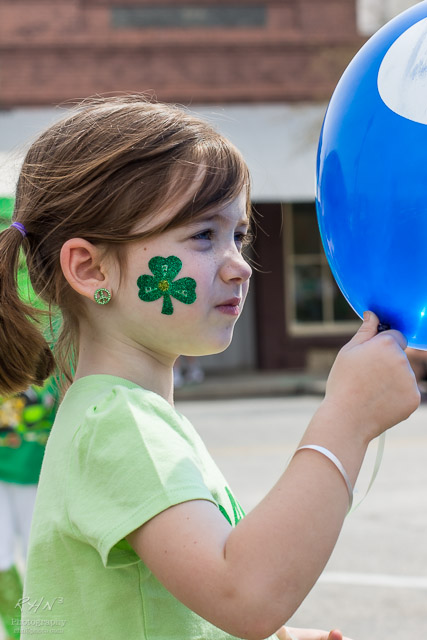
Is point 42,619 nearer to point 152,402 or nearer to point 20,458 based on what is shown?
point 152,402

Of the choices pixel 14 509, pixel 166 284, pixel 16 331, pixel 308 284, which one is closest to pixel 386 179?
pixel 166 284

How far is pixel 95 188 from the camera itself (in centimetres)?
160

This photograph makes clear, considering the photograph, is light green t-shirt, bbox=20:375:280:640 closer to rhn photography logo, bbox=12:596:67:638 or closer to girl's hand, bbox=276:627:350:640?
rhn photography logo, bbox=12:596:67:638

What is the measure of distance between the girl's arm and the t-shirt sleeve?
3 cm

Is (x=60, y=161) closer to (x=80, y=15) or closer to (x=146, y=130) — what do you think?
(x=146, y=130)

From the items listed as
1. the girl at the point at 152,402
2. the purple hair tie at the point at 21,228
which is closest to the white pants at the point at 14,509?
the girl at the point at 152,402

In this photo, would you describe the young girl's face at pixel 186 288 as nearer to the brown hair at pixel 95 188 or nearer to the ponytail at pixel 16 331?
the brown hair at pixel 95 188

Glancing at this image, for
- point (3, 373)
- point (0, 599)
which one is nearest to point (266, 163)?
point (0, 599)

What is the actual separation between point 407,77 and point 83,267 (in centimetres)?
66

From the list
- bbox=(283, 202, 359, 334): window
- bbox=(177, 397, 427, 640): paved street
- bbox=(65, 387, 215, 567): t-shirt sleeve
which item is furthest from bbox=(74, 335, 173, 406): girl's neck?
bbox=(283, 202, 359, 334): window

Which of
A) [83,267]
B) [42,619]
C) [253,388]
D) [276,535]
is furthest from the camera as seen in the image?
[253,388]

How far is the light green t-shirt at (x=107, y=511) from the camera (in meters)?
1.38

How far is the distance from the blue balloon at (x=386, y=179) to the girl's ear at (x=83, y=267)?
433 mm

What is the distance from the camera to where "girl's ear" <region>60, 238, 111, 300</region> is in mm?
1610
